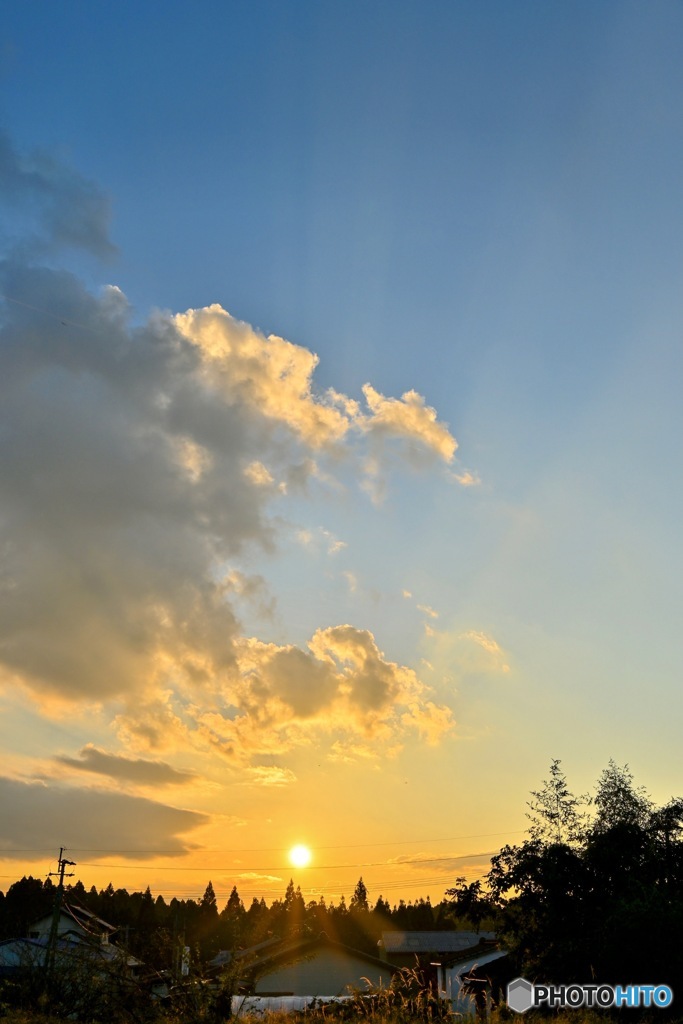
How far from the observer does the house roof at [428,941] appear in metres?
96.1

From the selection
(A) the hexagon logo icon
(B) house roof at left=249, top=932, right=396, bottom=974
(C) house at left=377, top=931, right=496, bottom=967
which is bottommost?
(C) house at left=377, top=931, right=496, bottom=967

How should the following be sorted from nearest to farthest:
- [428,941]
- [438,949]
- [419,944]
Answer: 1. [438,949]
2. [419,944]
3. [428,941]

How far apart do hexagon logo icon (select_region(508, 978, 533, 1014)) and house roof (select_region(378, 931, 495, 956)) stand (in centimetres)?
7598

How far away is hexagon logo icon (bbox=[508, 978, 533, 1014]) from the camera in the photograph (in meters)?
20.3

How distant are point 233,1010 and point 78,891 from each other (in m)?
148

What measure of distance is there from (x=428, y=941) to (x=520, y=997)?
9023cm

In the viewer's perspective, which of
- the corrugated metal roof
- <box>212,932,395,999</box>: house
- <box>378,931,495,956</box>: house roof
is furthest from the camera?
the corrugated metal roof

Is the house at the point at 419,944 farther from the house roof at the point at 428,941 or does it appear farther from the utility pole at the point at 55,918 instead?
the utility pole at the point at 55,918

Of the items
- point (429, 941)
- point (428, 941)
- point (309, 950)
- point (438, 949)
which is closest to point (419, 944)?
point (428, 941)

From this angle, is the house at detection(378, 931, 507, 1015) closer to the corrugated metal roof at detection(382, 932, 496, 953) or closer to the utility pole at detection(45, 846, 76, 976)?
the corrugated metal roof at detection(382, 932, 496, 953)

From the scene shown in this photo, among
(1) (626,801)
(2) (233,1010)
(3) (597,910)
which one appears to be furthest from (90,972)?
(1) (626,801)

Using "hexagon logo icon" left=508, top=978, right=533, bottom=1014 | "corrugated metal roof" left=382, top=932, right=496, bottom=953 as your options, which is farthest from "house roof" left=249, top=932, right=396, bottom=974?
"hexagon logo icon" left=508, top=978, right=533, bottom=1014

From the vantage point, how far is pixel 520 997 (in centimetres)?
2181

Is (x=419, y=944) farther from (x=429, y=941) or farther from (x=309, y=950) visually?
(x=309, y=950)
